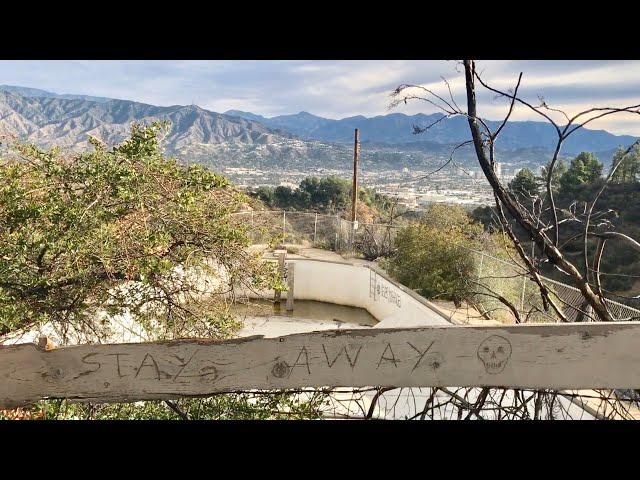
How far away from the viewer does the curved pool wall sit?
10320 mm

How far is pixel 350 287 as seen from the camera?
1239 centimetres

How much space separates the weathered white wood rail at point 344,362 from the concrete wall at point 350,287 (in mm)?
8391

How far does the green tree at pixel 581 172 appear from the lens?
18844mm

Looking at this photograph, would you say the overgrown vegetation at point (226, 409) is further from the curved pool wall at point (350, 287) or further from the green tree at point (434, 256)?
the curved pool wall at point (350, 287)

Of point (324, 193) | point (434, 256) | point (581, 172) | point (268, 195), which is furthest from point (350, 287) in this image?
point (324, 193)

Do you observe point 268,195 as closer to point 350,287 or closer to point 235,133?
point 235,133

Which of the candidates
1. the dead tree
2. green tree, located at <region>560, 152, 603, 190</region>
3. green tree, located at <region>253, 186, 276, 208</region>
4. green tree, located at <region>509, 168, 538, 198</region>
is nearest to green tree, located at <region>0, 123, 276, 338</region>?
green tree, located at <region>509, 168, 538, 198</region>

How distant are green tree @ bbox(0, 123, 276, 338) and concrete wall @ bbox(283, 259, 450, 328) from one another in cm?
579

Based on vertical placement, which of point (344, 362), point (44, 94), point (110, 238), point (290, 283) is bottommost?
point (290, 283)

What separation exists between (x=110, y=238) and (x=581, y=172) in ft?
62.2

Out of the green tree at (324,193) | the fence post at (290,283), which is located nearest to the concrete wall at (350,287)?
the fence post at (290,283)
